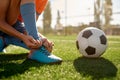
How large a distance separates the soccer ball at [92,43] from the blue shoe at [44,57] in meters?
0.69

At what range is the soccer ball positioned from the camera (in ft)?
11.1

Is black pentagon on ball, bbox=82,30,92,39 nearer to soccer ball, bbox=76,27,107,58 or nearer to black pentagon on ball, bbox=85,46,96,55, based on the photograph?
soccer ball, bbox=76,27,107,58

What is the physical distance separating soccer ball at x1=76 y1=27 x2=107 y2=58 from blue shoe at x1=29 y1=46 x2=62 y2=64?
69 centimetres

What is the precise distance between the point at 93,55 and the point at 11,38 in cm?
107

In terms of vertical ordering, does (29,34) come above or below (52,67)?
above

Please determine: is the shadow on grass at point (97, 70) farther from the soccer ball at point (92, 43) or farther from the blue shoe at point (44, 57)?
the soccer ball at point (92, 43)

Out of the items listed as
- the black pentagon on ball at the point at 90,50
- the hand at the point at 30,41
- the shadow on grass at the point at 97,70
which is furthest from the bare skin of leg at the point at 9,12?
the black pentagon on ball at the point at 90,50

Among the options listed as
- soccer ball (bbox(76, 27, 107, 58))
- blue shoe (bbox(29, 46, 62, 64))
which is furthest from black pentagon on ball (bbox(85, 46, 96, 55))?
blue shoe (bbox(29, 46, 62, 64))

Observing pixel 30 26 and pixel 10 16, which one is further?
pixel 10 16

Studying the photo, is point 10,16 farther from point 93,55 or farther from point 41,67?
point 93,55

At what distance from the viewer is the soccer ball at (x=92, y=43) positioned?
133 inches

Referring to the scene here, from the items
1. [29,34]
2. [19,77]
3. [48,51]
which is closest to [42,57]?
[48,51]

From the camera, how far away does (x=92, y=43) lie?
349 cm

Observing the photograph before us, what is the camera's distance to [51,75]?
2.25m
